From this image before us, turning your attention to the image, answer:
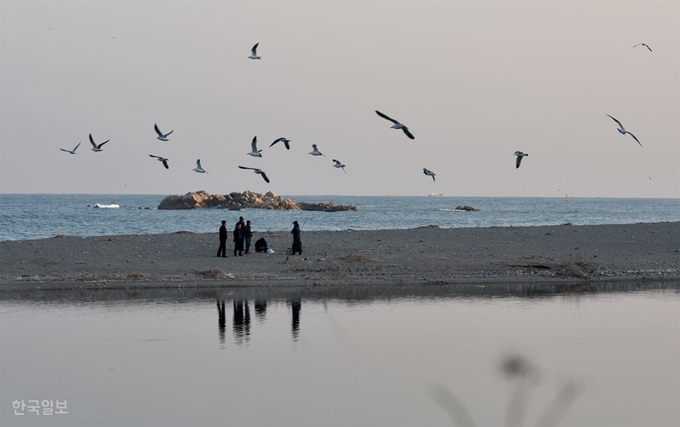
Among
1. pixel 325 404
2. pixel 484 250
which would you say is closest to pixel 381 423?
pixel 325 404

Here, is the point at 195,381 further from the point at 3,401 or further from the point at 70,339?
the point at 70,339

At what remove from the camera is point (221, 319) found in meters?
21.2

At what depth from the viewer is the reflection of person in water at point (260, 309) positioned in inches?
856

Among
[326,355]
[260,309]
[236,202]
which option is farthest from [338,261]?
[236,202]

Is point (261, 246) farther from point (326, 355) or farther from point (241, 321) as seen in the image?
point (326, 355)

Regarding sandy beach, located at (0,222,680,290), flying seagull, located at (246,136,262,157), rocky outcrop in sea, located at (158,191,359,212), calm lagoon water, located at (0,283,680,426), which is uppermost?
flying seagull, located at (246,136,262,157)

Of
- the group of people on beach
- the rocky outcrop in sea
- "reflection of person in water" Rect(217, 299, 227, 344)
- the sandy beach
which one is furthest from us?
the rocky outcrop in sea

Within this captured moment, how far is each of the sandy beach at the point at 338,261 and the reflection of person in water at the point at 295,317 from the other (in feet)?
12.8

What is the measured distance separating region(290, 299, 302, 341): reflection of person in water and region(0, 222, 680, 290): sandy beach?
3.91 m

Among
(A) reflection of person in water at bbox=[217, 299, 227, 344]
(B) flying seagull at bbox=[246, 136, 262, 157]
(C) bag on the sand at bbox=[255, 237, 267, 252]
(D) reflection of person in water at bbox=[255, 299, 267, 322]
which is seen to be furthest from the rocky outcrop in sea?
(A) reflection of person in water at bbox=[217, 299, 227, 344]

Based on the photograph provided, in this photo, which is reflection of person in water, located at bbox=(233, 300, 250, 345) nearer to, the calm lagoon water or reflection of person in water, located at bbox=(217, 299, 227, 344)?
the calm lagoon water

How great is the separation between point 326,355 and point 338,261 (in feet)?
50.6

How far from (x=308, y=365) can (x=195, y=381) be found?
226 centimetres

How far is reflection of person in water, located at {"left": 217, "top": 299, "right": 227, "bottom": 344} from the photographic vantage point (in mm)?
19328
